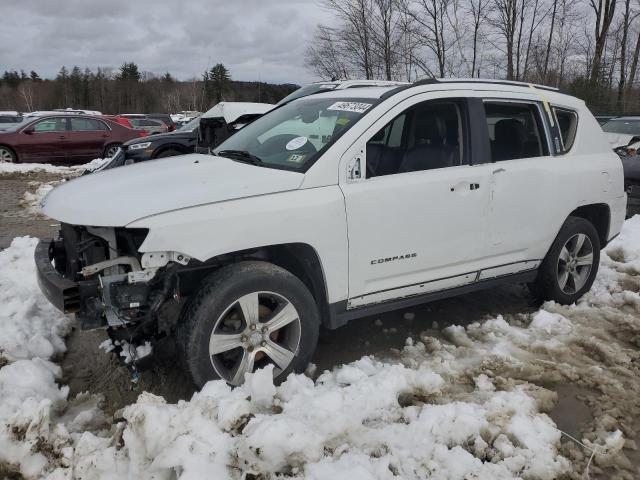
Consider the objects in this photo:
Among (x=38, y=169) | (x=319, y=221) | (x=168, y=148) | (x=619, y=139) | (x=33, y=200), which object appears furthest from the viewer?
(x=38, y=169)

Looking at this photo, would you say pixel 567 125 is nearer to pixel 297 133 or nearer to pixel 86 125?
pixel 297 133

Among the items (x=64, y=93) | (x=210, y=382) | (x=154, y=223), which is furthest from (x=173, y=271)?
A: (x=64, y=93)

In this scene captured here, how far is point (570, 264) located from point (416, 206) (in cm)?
194

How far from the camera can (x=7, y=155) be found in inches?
590

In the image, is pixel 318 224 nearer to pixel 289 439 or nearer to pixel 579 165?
pixel 289 439

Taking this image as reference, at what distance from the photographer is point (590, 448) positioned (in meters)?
2.79

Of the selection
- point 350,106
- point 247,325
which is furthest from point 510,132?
point 247,325

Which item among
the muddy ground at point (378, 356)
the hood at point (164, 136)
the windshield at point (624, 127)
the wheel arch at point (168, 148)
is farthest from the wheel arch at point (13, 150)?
the windshield at point (624, 127)

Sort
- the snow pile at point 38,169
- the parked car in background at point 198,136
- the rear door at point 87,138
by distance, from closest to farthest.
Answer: the parked car in background at point 198,136
the snow pile at point 38,169
the rear door at point 87,138

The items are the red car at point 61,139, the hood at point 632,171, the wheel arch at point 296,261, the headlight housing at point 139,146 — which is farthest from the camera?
the red car at point 61,139

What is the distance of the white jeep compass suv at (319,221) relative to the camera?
2953mm

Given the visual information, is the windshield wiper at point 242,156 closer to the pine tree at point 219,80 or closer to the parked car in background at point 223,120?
the parked car in background at point 223,120

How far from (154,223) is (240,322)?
30.2 inches

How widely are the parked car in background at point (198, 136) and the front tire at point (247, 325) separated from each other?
6.24m
